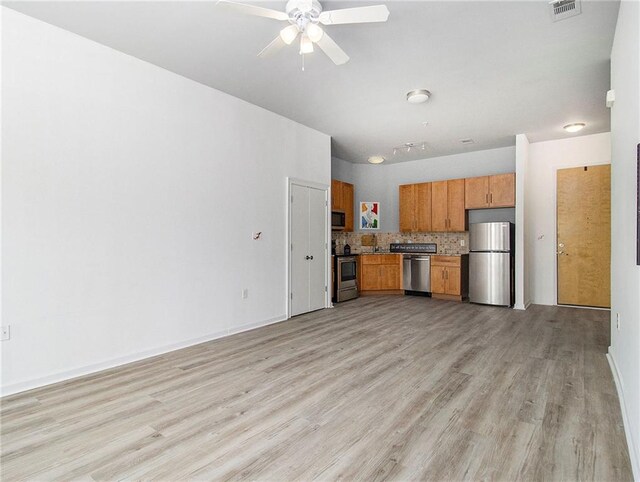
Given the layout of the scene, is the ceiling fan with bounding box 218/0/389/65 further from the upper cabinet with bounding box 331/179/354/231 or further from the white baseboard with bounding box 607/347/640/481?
the upper cabinet with bounding box 331/179/354/231

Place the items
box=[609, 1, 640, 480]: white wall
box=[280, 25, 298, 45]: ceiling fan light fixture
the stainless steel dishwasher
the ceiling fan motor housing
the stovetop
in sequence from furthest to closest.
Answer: the stovetop → the stainless steel dishwasher → box=[280, 25, 298, 45]: ceiling fan light fixture → the ceiling fan motor housing → box=[609, 1, 640, 480]: white wall

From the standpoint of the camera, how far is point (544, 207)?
6.07m

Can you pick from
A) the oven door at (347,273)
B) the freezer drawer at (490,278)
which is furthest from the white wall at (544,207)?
the oven door at (347,273)

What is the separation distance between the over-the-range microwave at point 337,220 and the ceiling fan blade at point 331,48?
3.85 m

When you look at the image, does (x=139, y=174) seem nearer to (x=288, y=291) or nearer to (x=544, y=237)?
(x=288, y=291)

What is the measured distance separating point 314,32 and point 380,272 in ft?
17.3

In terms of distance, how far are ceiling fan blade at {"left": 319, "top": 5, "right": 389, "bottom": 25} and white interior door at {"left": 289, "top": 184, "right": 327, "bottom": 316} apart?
287 cm

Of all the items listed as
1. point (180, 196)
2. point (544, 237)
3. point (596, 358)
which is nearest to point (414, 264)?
point (544, 237)

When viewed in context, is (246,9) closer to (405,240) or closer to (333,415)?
(333,415)

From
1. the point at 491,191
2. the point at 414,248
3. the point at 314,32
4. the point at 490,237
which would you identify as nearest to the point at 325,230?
the point at 414,248

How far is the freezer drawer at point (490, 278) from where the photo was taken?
5852 millimetres

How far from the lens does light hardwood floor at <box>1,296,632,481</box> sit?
178cm

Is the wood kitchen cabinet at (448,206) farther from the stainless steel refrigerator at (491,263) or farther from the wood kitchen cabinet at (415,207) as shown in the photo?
the stainless steel refrigerator at (491,263)

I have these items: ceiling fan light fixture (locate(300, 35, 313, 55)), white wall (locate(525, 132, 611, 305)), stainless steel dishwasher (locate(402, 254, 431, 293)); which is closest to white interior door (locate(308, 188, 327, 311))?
stainless steel dishwasher (locate(402, 254, 431, 293))
